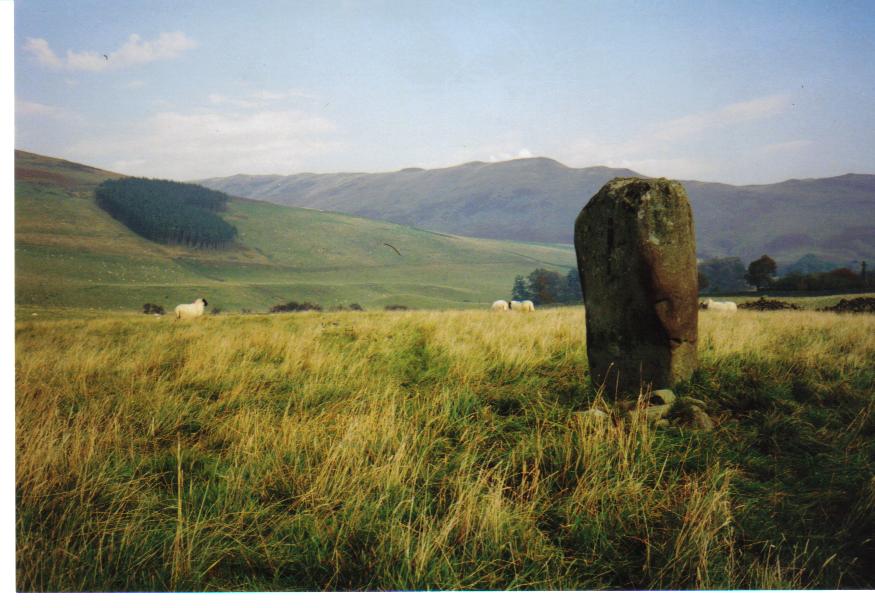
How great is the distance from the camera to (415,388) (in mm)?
4457

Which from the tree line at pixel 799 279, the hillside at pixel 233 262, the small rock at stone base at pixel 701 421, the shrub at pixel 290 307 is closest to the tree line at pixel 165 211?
the hillside at pixel 233 262

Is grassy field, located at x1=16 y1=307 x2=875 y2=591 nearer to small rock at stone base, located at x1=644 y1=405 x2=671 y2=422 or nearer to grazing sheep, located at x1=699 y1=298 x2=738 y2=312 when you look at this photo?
small rock at stone base, located at x1=644 y1=405 x2=671 y2=422

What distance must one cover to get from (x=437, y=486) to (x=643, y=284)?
2.74 metres

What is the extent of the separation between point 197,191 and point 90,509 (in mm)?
86132

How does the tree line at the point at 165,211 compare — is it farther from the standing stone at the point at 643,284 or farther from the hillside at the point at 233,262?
the standing stone at the point at 643,284

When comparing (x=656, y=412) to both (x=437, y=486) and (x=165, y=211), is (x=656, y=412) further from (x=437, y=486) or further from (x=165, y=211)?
(x=165, y=211)

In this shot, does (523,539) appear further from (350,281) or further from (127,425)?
(350,281)

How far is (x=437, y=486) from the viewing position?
2.56 m

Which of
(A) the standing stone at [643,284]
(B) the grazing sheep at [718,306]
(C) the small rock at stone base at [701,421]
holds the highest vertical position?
(A) the standing stone at [643,284]

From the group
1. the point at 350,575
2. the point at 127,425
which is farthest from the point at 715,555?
the point at 127,425

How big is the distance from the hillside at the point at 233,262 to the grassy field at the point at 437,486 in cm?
2757

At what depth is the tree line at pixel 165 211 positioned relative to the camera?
5791 centimetres

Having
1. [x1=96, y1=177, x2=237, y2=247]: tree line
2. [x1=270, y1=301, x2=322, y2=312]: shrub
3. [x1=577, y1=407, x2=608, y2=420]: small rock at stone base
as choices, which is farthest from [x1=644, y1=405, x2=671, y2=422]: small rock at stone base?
[x1=96, y1=177, x2=237, y2=247]: tree line

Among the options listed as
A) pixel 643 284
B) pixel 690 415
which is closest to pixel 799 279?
pixel 643 284
